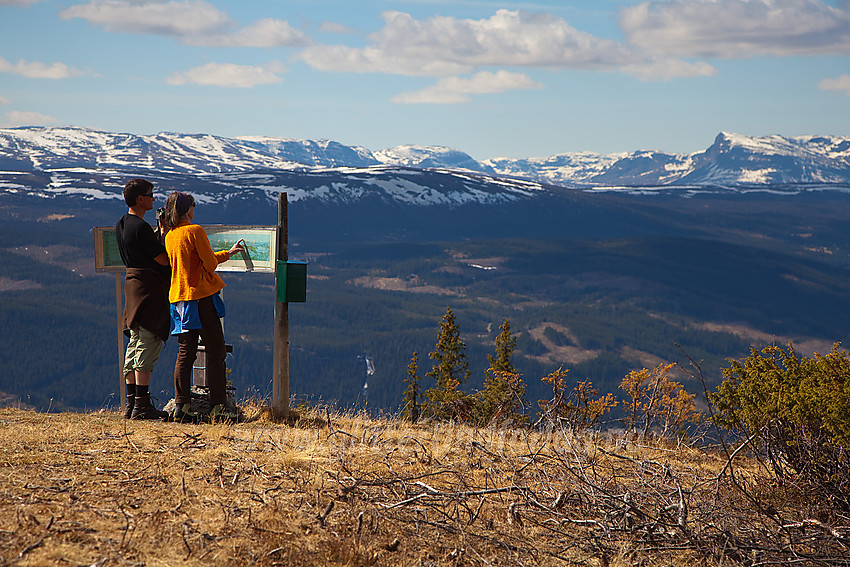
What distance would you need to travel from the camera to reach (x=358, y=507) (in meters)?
6.62

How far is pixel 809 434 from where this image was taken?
766 cm

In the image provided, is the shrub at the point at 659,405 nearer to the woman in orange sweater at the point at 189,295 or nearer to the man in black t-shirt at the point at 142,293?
the woman in orange sweater at the point at 189,295

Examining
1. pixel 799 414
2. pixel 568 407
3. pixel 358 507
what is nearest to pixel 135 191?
pixel 358 507

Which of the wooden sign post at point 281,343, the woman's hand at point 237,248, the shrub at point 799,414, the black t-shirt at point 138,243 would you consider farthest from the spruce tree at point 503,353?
the shrub at point 799,414

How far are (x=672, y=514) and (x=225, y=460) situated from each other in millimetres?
4472

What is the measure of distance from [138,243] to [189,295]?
996mm

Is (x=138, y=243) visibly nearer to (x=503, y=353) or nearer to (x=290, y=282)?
(x=290, y=282)

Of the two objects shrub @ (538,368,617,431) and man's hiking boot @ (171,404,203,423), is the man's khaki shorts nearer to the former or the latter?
man's hiking boot @ (171,404,203,423)

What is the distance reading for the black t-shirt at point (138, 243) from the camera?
32.5 feet

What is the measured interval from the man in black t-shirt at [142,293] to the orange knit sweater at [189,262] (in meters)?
0.24

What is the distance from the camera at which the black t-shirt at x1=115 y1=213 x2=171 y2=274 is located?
990 centimetres

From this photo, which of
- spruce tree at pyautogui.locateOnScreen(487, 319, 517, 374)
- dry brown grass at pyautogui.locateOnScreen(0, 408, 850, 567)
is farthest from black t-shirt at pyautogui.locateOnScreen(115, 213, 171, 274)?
spruce tree at pyautogui.locateOnScreen(487, 319, 517, 374)

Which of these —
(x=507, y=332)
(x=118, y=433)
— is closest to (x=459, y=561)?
(x=118, y=433)

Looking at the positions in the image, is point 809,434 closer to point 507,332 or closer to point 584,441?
point 584,441
